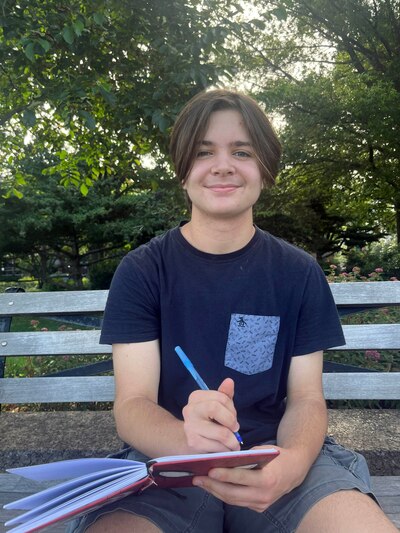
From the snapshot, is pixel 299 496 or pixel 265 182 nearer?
pixel 299 496

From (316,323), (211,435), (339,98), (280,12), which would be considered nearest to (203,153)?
(316,323)

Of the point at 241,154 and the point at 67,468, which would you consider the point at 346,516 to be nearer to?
the point at 67,468

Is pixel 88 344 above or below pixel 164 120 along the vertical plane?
below

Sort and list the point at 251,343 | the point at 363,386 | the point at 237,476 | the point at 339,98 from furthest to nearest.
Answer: the point at 339,98
the point at 363,386
the point at 251,343
the point at 237,476

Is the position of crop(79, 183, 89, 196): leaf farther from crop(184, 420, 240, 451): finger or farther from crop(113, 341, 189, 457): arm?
crop(184, 420, 240, 451): finger

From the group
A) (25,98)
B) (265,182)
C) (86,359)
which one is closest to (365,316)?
(86,359)

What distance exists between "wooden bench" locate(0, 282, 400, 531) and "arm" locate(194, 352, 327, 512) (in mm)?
884

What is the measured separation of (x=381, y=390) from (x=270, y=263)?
1.15 meters

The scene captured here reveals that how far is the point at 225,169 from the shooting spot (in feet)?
5.72

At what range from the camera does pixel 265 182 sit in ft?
6.12

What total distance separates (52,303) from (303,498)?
1672mm

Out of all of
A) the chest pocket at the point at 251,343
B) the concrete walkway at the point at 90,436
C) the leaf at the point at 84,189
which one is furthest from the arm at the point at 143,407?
the leaf at the point at 84,189

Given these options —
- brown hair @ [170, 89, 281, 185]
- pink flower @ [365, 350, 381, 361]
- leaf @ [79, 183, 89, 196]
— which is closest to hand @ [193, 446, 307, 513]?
brown hair @ [170, 89, 281, 185]

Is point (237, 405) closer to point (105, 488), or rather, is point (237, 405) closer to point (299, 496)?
point (299, 496)
